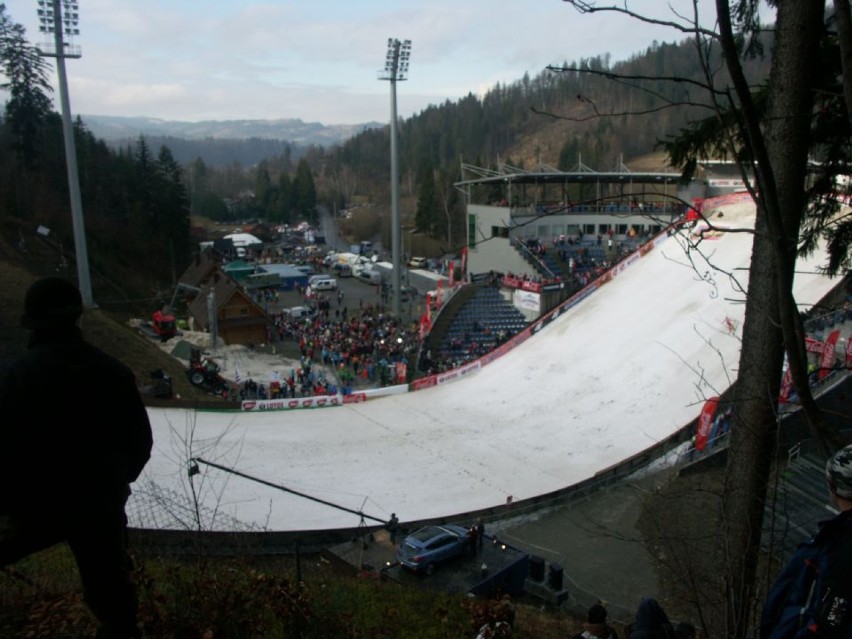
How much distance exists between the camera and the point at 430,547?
8328mm

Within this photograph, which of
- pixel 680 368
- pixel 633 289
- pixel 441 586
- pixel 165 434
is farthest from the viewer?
pixel 633 289

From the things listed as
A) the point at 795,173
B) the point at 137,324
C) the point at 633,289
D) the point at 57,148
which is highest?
the point at 57,148

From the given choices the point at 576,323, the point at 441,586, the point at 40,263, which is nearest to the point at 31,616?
the point at 441,586

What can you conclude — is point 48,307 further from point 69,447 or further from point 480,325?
point 480,325

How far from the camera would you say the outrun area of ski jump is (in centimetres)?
1116

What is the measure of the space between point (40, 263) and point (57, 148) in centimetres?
2182

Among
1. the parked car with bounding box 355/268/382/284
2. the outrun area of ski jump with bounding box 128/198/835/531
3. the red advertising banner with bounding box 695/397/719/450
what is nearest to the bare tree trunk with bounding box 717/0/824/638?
the outrun area of ski jump with bounding box 128/198/835/531

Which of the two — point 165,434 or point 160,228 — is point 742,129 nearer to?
point 165,434

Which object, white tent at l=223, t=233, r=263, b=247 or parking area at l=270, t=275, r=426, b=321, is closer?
parking area at l=270, t=275, r=426, b=321

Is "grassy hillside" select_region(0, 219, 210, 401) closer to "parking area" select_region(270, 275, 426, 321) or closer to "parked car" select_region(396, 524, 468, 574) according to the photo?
"parking area" select_region(270, 275, 426, 321)

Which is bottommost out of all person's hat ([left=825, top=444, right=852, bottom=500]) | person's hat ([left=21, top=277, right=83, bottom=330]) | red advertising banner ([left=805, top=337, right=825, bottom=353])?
red advertising banner ([left=805, top=337, right=825, bottom=353])

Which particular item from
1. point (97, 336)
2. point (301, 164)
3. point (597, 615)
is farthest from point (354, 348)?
point (301, 164)

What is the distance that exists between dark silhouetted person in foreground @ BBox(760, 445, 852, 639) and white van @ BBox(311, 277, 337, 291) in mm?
41588

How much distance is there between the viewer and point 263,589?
12.7 feet
